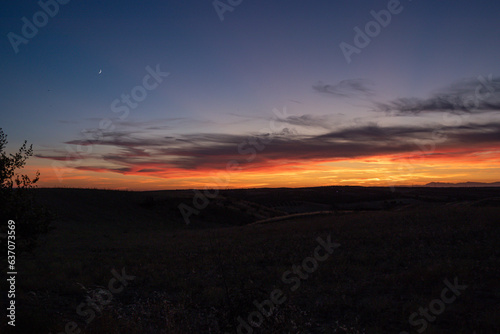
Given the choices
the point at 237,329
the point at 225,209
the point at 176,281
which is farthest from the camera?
the point at 225,209

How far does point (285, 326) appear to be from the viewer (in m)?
8.91

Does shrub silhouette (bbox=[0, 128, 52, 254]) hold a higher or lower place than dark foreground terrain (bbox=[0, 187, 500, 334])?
higher

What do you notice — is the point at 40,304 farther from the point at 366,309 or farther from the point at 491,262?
the point at 491,262

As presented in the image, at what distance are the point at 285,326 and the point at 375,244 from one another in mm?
11058

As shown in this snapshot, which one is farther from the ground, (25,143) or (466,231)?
(25,143)

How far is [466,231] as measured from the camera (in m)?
18.8

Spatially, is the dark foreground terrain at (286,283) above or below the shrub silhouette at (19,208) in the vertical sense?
below

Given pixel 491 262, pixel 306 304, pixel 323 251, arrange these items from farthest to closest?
pixel 323 251 < pixel 491 262 < pixel 306 304

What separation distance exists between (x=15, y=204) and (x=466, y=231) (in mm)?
20351

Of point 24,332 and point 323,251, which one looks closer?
point 24,332

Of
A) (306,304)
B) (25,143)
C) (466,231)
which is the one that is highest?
(25,143)

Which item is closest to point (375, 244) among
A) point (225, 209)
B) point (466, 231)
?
point (466, 231)

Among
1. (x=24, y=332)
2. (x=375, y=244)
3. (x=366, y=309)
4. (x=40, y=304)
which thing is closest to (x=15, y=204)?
(x=40, y=304)

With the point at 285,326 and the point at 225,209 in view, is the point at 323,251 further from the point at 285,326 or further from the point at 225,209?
the point at 225,209
